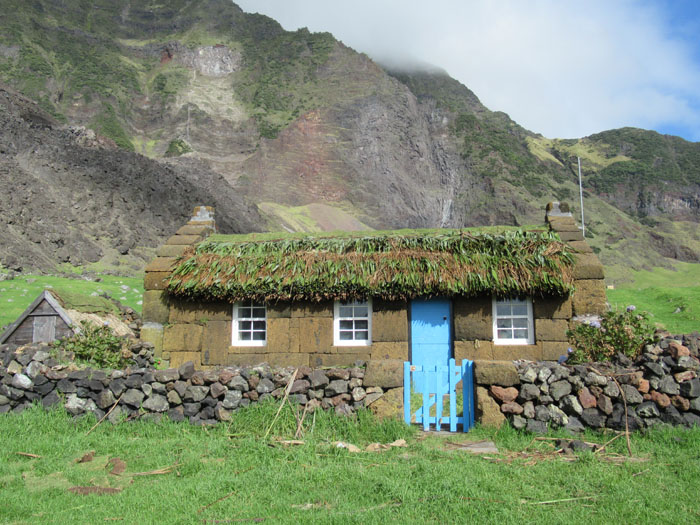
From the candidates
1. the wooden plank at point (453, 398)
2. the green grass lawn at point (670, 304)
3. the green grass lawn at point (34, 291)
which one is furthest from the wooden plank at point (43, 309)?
the green grass lawn at point (670, 304)

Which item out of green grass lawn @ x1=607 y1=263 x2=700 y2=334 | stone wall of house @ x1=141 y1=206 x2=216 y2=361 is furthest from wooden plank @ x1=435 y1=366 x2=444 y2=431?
green grass lawn @ x1=607 y1=263 x2=700 y2=334

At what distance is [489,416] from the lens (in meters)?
8.03

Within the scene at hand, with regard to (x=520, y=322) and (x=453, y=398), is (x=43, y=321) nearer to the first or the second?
(x=453, y=398)

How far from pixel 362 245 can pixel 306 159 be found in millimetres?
82341

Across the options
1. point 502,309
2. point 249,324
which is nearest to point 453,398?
point 502,309

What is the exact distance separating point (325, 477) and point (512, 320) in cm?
799

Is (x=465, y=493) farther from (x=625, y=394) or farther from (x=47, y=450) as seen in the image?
(x=47, y=450)

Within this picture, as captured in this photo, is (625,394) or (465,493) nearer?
(465,493)

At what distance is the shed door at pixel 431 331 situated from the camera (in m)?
13.1

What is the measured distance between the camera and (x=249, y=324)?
44.5ft

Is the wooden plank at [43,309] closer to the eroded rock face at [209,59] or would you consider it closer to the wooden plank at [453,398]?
the wooden plank at [453,398]

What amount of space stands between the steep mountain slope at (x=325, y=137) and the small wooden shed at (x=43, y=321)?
58432mm

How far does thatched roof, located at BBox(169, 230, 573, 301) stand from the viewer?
1248cm

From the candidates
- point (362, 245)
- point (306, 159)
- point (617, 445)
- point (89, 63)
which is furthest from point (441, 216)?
point (617, 445)
